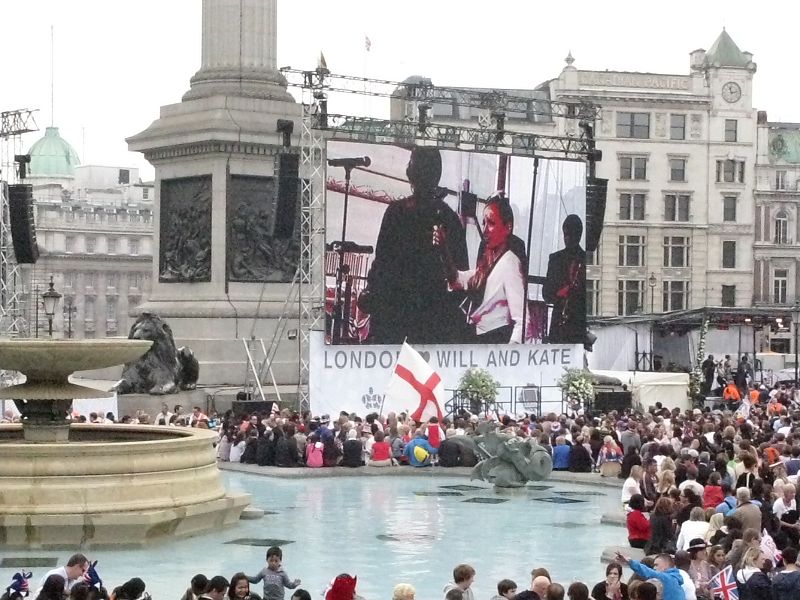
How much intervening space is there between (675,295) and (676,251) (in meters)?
2.55

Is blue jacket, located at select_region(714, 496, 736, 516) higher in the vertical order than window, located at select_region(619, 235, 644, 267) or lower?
lower

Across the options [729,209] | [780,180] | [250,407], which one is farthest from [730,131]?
[250,407]

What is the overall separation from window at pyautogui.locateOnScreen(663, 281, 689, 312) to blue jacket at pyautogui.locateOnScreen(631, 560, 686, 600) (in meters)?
80.5

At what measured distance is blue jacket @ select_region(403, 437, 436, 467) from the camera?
2955 centimetres

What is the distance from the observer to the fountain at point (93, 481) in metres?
19.0

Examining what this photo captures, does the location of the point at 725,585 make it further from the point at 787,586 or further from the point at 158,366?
the point at 158,366

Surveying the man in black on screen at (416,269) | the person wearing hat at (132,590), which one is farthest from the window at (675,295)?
the person wearing hat at (132,590)

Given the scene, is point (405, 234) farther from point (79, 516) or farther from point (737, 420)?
point (79, 516)

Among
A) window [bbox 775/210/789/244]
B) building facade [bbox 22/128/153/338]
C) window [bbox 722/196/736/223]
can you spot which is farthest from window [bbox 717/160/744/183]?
building facade [bbox 22/128/153/338]

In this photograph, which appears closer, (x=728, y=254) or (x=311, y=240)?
(x=311, y=240)

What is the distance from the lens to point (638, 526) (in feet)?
60.0

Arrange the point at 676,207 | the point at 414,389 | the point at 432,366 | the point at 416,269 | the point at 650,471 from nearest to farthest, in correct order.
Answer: the point at 650,471 < the point at 414,389 < the point at 416,269 < the point at 432,366 < the point at 676,207

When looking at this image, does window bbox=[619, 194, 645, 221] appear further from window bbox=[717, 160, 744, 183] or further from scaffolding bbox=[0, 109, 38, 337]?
scaffolding bbox=[0, 109, 38, 337]

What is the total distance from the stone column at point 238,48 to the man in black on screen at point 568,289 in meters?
9.01
